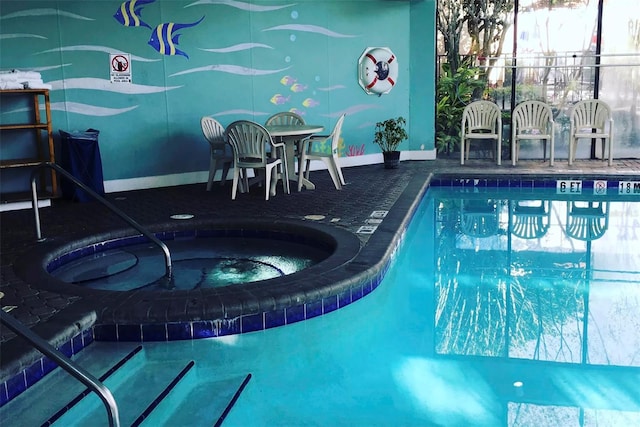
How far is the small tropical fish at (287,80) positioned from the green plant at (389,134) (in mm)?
1626

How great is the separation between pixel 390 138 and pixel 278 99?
6.36ft

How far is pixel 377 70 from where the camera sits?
10555mm

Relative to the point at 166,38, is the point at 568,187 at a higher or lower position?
lower

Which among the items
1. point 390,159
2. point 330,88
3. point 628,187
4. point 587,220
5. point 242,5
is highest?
point 242,5

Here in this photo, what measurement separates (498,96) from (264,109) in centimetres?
422

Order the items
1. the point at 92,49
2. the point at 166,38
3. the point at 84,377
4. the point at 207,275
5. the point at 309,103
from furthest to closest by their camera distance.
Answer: the point at 309,103 < the point at 166,38 < the point at 92,49 < the point at 207,275 < the point at 84,377

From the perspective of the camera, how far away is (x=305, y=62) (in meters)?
9.88

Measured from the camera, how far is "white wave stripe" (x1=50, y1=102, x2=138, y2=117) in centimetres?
805

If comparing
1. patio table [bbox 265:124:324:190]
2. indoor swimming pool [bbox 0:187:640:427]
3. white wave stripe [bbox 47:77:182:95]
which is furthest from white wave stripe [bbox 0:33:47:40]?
indoor swimming pool [bbox 0:187:640:427]

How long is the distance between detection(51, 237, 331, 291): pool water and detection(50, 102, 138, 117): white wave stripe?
277cm

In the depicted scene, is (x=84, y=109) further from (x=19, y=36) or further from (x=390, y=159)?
(x=390, y=159)

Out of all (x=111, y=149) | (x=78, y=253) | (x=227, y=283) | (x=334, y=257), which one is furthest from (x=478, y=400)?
(x=111, y=149)

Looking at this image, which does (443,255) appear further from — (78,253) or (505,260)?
(78,253)

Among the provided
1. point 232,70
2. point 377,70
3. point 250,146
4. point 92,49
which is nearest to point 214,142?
point 250,146
